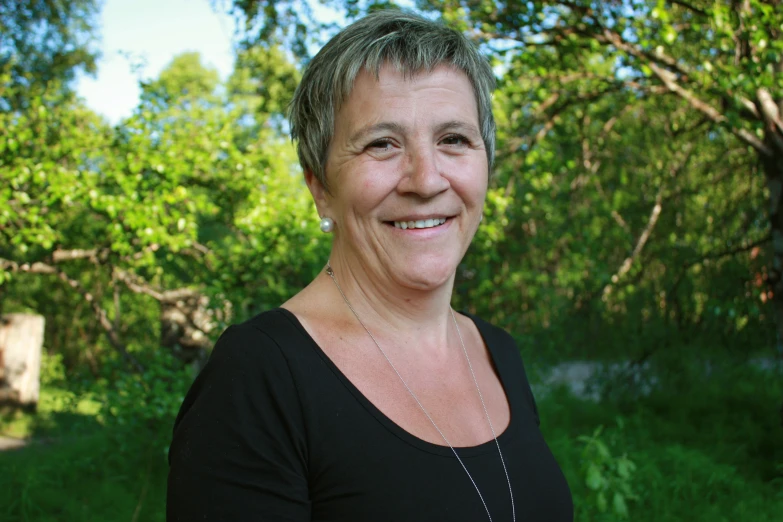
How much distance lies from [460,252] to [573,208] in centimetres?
566

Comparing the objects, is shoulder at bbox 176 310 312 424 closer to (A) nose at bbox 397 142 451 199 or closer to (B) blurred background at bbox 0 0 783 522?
(A) nose at bbox 397 142 451 199

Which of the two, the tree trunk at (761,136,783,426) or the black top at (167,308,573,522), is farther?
the tree trunk at (761,136,783,426)

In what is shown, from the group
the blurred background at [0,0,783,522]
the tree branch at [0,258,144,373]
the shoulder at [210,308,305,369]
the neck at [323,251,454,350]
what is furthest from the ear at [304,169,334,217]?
the tree branch at [0,258,144,373]

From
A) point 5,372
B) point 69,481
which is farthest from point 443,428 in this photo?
point 5,372

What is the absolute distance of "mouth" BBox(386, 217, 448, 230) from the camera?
1621mm

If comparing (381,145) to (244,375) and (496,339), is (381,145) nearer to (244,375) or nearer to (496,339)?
(244,375)

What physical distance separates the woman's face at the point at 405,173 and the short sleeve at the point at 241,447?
402mm

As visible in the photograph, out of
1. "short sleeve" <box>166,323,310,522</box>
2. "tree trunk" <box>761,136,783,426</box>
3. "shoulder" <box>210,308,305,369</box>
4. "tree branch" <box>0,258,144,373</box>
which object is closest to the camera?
"short sleeve" <box>166,323,310,522</box>

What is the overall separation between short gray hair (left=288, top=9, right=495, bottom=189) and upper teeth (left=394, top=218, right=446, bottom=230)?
212mm

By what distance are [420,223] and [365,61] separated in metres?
0.37

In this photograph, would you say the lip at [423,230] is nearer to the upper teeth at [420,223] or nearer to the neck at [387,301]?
the upper teeth at [420,223]

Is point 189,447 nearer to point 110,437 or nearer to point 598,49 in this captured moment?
point 110,437

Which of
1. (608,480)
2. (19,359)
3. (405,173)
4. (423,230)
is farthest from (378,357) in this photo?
(19,359)

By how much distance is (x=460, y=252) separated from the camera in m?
1.73
